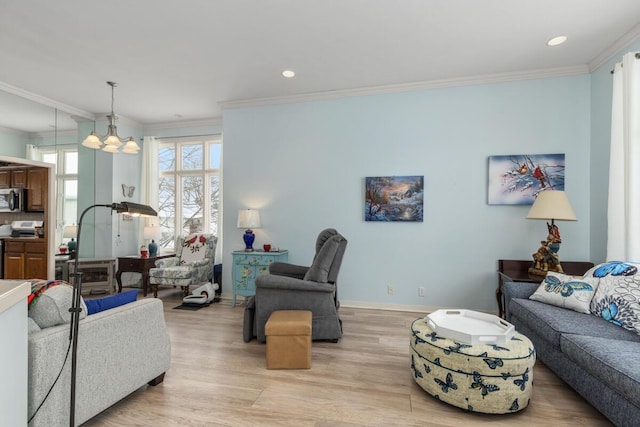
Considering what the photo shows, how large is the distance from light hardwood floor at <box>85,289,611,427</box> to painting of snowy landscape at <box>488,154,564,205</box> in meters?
1.89

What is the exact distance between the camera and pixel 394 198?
4031 millimetres

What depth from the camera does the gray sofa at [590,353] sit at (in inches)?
63.1

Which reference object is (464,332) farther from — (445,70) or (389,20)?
(445,70)

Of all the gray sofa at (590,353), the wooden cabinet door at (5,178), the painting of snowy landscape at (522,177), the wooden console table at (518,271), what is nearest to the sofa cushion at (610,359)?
the gray sofa at (590,353)

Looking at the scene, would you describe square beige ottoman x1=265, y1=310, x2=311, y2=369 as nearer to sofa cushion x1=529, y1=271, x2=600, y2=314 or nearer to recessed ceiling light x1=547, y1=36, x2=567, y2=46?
sofa cushion x1=529, y1=271, x2=600, y2=314

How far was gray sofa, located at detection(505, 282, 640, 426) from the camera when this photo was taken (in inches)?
63.1

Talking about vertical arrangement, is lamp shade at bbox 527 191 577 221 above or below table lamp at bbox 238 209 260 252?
above

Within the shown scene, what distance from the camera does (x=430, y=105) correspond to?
156 inches

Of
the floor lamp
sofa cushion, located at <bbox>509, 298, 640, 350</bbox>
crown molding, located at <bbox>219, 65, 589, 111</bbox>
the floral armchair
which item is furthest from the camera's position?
the floral armchair

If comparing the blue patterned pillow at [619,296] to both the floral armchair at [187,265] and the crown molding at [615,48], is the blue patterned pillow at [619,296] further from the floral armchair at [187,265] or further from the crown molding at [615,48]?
the floral armchair at [187,265]

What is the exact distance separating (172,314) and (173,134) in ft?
10.7

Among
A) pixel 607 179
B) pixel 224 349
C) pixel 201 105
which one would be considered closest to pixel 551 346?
pixel 607 179

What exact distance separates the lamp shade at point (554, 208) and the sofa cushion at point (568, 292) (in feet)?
2.05

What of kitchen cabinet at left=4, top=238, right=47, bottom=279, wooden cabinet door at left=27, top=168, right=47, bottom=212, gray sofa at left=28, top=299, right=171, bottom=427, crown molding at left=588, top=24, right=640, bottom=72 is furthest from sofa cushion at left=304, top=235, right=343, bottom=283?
wooden cabinet door at left=27, top=168, right=47, bottom=212
